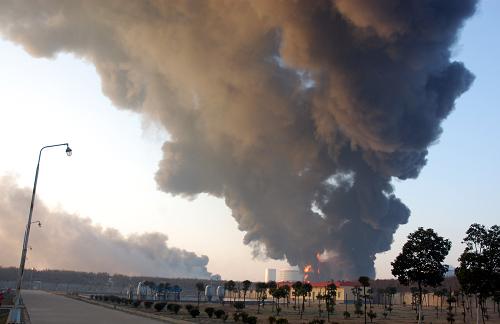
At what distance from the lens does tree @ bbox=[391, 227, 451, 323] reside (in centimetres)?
5541

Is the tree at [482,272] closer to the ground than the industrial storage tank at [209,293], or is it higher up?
higher up

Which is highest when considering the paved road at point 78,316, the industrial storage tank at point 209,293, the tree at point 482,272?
the tree at point 482,272

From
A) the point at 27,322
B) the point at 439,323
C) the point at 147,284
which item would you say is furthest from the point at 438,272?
the point at 147,284

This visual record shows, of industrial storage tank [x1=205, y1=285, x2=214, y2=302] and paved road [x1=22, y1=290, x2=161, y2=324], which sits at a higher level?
paved road [x1=22, y1=290, x2=161, y2=324]

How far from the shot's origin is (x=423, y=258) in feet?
184

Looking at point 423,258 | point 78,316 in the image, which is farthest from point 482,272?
point 78,316

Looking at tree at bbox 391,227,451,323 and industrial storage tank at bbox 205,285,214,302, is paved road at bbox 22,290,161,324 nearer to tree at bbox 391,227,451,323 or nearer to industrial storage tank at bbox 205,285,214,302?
tree at bbox 391,227,451,323

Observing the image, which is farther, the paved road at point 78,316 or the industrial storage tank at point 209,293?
the industrial storage tank at point 209,293

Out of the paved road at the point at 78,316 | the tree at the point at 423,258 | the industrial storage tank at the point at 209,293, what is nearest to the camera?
the paved road at the point at 78,316

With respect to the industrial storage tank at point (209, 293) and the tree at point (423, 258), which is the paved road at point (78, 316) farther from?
the industrial storage tank at point (209, 293)

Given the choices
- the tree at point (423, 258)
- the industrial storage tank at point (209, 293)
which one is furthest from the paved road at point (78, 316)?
the industrial storage tank at point (209, 293)

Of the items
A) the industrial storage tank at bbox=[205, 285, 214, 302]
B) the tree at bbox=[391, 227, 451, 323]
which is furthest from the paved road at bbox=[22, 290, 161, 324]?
the industrial storage tank at bbox=[205, 285, 214, 302]

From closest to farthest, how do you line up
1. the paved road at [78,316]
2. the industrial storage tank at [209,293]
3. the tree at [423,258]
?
the paved road at [78,316] < the tree at [423,258] < the industrial storage tank at [209,293]

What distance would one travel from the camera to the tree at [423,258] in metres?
55.4
